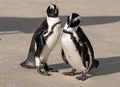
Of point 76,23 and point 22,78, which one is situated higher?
point 76,23

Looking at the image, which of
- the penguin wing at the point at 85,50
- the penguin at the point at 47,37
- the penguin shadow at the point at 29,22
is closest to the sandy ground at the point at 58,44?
the penguin shadow at the point at 29,22

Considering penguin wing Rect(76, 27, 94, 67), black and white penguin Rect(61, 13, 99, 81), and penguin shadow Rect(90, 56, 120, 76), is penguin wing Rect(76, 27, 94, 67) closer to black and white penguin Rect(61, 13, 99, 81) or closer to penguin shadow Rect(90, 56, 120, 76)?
black and white penguin Rect(61, 13, 99, 81)

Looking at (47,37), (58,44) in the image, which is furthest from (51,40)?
(58,44)

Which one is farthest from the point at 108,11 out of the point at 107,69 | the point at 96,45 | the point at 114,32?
the point at 107,69

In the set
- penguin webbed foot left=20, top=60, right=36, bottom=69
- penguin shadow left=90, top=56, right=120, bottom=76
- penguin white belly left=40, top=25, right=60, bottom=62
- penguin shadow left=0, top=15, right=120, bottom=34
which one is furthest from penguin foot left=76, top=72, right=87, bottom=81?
penguin shadow left=0, top=15, right=120, bottom=34

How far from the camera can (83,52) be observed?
7004 millimetres

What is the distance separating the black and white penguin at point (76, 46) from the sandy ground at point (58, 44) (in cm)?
25

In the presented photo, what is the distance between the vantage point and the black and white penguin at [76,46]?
6.93 m

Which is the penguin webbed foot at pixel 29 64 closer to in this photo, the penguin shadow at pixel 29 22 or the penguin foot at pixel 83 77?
the penguin foot at pixel 83 77

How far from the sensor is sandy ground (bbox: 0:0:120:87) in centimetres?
705

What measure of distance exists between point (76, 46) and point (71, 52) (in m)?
0.11

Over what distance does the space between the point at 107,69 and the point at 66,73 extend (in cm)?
76

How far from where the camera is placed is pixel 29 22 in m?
10.9

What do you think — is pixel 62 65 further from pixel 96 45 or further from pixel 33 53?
pixel 96 45
